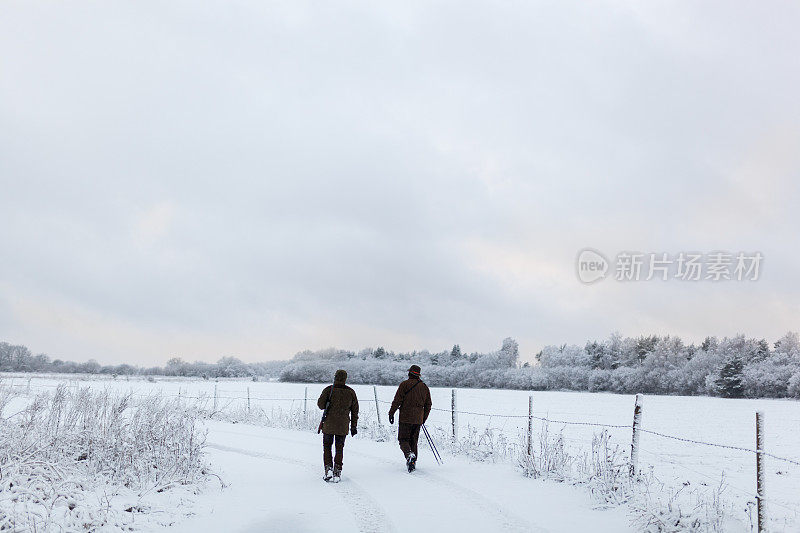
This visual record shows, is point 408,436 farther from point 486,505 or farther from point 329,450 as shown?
point 486,505

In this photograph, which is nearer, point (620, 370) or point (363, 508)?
point (363, 508)

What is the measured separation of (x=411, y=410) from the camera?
43.4 ft

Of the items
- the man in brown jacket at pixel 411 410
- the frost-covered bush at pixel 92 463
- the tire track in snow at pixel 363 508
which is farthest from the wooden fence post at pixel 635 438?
the frost-covered bush at pixel 92 463

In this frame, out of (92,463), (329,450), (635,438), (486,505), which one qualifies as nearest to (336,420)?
(329,450)

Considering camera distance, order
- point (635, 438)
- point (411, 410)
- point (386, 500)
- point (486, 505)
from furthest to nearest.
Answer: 1. point (411, 410)
2. point (635, 438)
3. point (386, 500)
4. point (486, 505)

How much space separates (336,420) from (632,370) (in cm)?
10049

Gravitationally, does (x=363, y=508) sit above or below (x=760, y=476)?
below

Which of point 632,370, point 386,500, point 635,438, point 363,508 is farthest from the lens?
point 632,370

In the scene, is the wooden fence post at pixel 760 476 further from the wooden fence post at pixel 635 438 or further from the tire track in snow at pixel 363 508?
the tire track in snow at pixel 363 508

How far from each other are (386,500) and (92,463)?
4955 millimetres

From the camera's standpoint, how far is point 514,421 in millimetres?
33344

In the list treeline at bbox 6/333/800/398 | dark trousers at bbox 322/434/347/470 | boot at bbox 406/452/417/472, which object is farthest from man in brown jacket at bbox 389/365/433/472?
treeline at bbox 6/333/800/398

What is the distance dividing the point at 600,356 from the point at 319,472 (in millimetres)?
113818

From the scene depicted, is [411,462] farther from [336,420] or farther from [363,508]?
[363,508]
